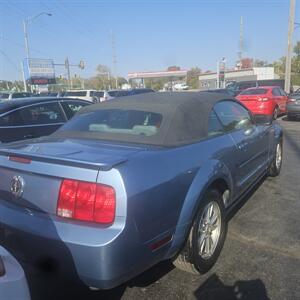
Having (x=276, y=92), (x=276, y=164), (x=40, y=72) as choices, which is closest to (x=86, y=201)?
(x=276, y=164)

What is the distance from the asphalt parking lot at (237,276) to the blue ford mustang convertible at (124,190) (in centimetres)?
17

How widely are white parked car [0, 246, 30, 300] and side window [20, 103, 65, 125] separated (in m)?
4.95

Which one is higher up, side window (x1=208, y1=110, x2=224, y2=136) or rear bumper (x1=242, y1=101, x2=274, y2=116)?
side window (x1=208, y1=110, x2=224, y2=136)

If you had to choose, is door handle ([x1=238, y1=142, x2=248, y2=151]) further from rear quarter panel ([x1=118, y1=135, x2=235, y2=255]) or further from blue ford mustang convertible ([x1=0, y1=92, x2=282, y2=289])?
rear quarter panel ([x1=118, y1=135, x2=235, y2=255])

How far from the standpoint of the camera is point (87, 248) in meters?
2.54

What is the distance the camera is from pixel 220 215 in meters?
3.80

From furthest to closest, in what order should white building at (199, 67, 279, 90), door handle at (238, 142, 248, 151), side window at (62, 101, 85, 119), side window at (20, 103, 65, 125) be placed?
white building at (199, 67, 279, 90) < side window at (62, 101, 85, 119) < side window at (20, 103, 65, 125) < door handle at (238, 142, 248, 151)

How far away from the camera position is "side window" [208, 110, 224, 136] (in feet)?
13.0

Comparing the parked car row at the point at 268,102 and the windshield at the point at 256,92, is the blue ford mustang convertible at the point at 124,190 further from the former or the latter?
the windshield at the point at 256,92

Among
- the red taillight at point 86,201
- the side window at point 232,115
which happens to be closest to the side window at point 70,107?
the side window at point 232,115

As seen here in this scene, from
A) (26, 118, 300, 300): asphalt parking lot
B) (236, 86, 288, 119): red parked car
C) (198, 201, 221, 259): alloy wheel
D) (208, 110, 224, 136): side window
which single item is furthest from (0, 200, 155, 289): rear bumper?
(236, 86, 288, 119): red parked car

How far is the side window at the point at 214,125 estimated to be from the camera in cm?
397

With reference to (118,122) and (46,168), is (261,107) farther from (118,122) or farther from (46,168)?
(46,168)

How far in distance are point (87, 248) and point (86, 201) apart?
30 centimetres
